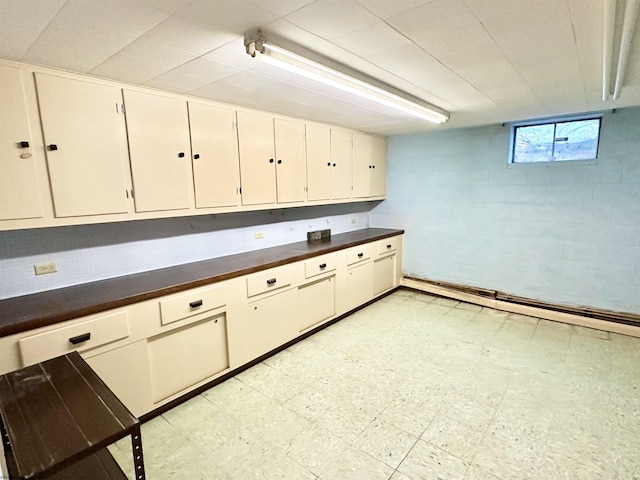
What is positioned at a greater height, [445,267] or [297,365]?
[445,267]

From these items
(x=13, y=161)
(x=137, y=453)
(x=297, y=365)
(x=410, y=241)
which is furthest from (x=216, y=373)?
(x=410, y=241)

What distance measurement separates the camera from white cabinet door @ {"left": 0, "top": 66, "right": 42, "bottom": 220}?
69.9 inches

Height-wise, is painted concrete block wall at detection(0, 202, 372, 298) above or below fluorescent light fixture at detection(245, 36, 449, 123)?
below

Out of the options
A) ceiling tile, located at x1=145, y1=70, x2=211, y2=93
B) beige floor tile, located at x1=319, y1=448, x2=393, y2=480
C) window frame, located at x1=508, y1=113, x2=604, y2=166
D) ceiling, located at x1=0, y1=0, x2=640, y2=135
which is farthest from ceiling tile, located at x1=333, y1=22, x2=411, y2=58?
window frame, located at x1=508, y1=113, x2=604, y2=166

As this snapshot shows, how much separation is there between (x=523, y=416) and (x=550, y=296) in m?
2.15

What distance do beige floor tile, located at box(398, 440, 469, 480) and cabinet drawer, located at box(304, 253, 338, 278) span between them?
178 centimetres

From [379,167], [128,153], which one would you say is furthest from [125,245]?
[379,167]

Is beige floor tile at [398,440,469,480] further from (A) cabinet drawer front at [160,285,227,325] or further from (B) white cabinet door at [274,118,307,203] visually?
(B) white cabinet door at [274,118,307,203]

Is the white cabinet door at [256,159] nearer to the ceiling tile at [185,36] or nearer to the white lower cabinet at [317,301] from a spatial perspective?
the white lower cabinet at [317,301]

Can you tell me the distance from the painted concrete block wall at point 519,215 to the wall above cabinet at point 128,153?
6.55 feet

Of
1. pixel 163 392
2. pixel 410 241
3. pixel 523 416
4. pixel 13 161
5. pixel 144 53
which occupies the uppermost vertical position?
pixel 144 53

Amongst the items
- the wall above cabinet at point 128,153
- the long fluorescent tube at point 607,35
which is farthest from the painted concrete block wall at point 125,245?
the long fluorescent tube at point 607,35

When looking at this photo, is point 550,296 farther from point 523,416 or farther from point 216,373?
point 216,373

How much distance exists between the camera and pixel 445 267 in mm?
4566
